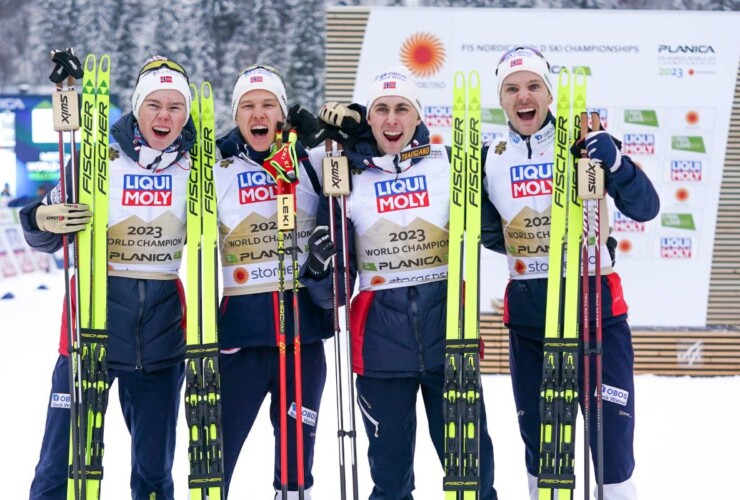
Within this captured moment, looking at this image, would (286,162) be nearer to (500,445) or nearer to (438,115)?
(500,445)

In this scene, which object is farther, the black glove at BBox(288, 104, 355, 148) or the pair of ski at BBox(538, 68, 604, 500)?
the black glove at BBox(288, 104, 355, 148)

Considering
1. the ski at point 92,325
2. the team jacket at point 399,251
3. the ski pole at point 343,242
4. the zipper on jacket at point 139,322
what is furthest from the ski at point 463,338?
the ski at point 92,325

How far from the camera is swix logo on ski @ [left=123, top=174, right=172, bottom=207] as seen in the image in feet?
11.9

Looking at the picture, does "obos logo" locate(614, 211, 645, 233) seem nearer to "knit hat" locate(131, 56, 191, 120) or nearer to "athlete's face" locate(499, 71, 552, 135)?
"athlete's face" locate(499, 71, 552, 135)

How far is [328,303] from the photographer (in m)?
3.61

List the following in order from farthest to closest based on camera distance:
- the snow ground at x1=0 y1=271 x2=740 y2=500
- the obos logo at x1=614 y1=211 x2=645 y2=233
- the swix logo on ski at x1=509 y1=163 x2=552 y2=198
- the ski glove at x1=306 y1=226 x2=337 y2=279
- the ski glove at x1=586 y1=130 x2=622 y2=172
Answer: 1. the obos logo at x1=614 y1=211 x2=645 y2=233
2. the snow ground at x1=0 y1=271 x2=740 y2=500
3. the swix logo on ski at x1=509 y1=163 x2=552 y2=198
4. the ski glove at x1=306 y1=226 x2=337 y2=279
5. the ski glove at x1=586 y1=130 x2=622 y2=172

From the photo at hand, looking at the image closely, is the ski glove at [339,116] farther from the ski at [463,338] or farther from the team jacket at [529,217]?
the team jacket at [529,217]

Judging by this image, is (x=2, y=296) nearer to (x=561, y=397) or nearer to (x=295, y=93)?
(x=561, y=397)

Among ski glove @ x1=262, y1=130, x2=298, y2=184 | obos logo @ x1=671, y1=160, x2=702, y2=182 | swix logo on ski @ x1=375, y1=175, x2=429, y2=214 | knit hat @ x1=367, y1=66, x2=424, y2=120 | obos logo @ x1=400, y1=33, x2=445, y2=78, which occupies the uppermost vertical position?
obos logo @ x1=400, y1=33, x2=445, y2=78

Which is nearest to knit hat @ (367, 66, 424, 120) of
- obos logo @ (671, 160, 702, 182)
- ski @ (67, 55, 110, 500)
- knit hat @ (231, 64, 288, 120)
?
knit hat @ (231, 64, 288, 120)

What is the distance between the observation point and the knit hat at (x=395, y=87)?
141 inches

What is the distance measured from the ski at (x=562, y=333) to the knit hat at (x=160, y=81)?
5.24 ft

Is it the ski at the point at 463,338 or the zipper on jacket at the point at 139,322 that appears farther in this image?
the zipper on jacket at the point at 139,322

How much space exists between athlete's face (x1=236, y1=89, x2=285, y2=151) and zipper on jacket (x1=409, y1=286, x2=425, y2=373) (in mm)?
890
